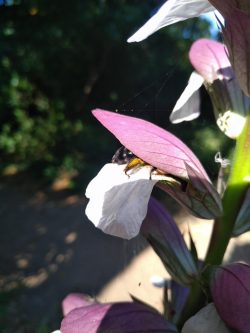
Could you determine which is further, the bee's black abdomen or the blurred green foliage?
the blurred green foliage

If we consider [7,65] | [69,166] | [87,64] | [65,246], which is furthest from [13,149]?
[65,246]

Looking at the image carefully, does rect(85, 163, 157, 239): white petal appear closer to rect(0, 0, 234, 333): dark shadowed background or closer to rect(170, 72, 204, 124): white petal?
rect(170, 72, 204, 124): white petal

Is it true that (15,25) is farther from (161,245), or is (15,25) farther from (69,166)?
(161,245)

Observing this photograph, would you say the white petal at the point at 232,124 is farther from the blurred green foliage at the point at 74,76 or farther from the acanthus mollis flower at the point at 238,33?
the blurred green foliage at the point at 74,76

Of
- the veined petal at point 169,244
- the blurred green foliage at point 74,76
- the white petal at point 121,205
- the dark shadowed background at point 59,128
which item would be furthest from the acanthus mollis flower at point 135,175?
the blurred green foliage at point 74,76

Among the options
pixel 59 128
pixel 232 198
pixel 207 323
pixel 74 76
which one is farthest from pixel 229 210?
pixel 74 76

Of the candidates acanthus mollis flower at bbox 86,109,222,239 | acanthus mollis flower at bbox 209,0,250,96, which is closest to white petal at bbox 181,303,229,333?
acanthus mollis flower at bbox 86,109,222,239

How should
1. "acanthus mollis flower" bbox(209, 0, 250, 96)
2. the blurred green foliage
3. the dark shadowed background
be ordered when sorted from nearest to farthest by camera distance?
1. "acanthus mollis flower" bbox(209, 0, 250, 96)
2. the dark shadowed background
3. the blurred green foliage
